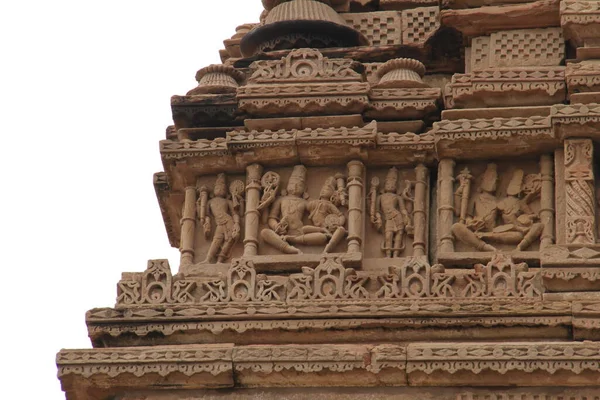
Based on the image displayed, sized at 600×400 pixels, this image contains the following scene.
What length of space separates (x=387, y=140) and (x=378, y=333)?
2.29m

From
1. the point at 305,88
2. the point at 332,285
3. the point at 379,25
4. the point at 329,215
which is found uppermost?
the point at 379,25

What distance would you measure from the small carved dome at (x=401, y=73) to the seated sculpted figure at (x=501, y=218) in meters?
1.42

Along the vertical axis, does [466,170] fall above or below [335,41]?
below

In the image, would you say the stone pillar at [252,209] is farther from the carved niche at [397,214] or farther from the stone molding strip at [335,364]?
the stone molding strip at [335,364]

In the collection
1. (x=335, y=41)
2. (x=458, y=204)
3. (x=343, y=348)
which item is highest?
(x=335, y=41)

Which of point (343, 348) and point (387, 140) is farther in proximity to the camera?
point (387, 140)

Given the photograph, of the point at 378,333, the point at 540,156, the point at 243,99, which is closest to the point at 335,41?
the point at 243,99

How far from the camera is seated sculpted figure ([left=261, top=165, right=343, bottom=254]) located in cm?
2014

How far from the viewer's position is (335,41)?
2231 centimetres

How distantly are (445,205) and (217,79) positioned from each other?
291cm

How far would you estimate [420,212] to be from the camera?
795 inches

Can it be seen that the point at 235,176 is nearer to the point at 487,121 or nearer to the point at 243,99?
the point at 243,99

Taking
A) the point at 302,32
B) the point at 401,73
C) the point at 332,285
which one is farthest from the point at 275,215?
the point at 302,32

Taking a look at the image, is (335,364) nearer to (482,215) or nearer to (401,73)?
(482,215)
